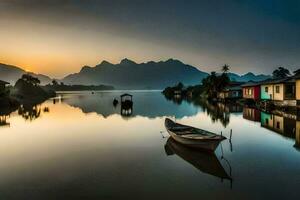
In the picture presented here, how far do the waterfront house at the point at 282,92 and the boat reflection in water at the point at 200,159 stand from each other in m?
29.2

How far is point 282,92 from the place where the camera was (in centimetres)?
4481

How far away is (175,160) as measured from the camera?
1772cm

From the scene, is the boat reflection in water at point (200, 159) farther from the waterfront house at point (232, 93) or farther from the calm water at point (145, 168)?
the waterfront house at point (232, 93)

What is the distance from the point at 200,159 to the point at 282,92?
33582 mm

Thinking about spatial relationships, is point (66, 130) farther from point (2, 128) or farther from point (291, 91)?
point (291, 91)

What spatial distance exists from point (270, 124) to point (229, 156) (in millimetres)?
16655

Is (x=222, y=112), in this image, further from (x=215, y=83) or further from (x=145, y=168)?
(x=215, y=83)

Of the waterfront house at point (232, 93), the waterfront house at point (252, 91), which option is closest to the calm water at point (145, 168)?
the waterfront house at point (252, 91)

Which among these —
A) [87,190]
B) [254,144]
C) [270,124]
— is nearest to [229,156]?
[254,144]

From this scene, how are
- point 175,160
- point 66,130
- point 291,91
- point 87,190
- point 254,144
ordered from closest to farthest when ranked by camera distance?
point 87,190 → point 175,160 → point 254,144 → point 66,130 → point 291,91

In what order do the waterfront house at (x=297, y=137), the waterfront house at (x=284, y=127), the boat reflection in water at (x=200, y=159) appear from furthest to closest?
1. the waterfront house at (x=284, y=127)
2. the waterfront house at (x=297, y=137)
3. the boat reflection in water at (x=200, y=159)

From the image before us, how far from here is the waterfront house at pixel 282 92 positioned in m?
43.1

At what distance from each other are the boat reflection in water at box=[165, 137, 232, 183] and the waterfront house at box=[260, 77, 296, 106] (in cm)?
2921

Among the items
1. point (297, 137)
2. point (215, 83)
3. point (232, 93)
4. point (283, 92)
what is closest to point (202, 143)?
point (297, 137)
